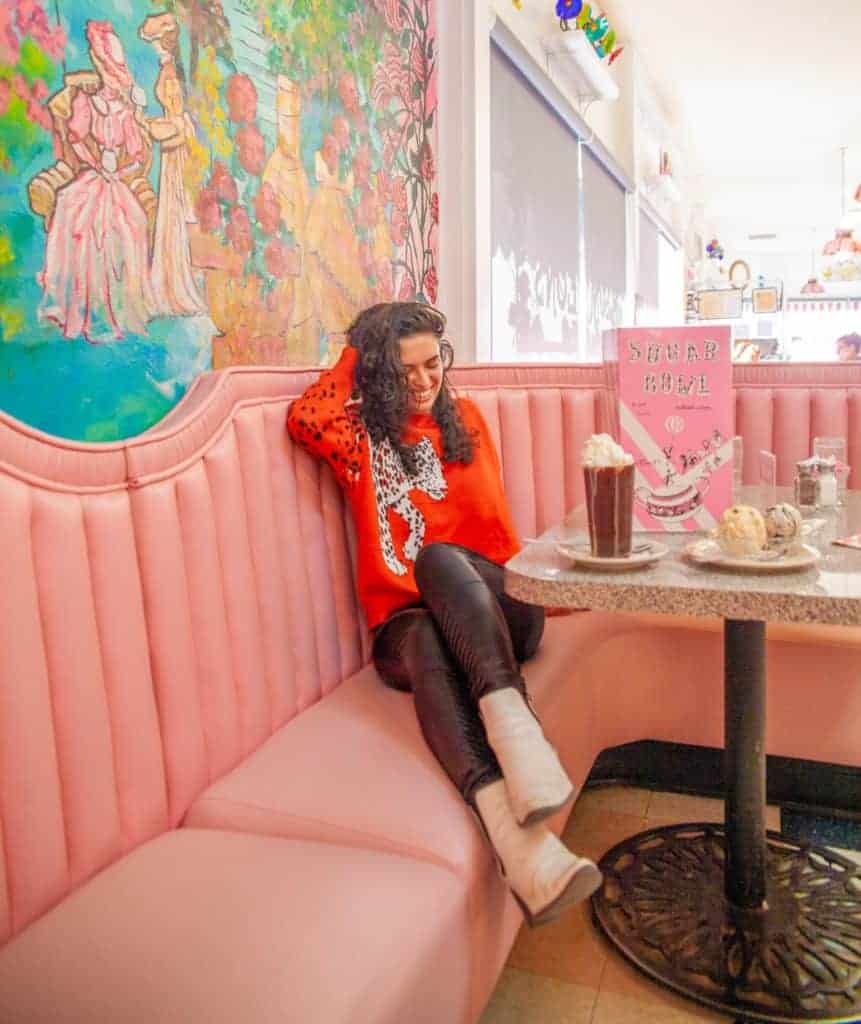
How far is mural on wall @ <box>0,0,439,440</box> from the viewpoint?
4.57 ft

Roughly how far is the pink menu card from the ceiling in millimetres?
→ 4331

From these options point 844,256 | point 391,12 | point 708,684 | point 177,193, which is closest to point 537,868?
point 708,684

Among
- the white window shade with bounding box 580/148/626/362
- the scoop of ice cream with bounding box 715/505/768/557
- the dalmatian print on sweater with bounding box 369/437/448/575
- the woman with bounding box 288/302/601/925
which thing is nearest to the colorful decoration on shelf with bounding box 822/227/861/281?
the white window shade with bounding box 580/148/626/362

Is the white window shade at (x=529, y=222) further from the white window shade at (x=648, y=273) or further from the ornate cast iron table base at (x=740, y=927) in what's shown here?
the ornate cast iron table base at (x=740, y=927)

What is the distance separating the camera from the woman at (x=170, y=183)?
1671 millimetres

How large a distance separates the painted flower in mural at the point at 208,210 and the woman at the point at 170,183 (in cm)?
4

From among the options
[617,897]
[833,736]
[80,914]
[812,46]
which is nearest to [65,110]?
[80,914]

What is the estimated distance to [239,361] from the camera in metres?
1.95

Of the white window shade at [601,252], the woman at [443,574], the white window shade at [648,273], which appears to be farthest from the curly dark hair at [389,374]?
the white window shade at [648,273]

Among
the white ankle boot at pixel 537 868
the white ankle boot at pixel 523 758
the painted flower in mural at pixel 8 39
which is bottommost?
the white ankle boot at pixel 537 868

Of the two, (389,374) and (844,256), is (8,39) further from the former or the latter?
(844,256)

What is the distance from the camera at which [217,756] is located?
4.73ft

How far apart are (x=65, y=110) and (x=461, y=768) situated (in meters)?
1.21

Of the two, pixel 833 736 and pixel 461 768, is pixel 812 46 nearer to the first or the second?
pixel 833 736
